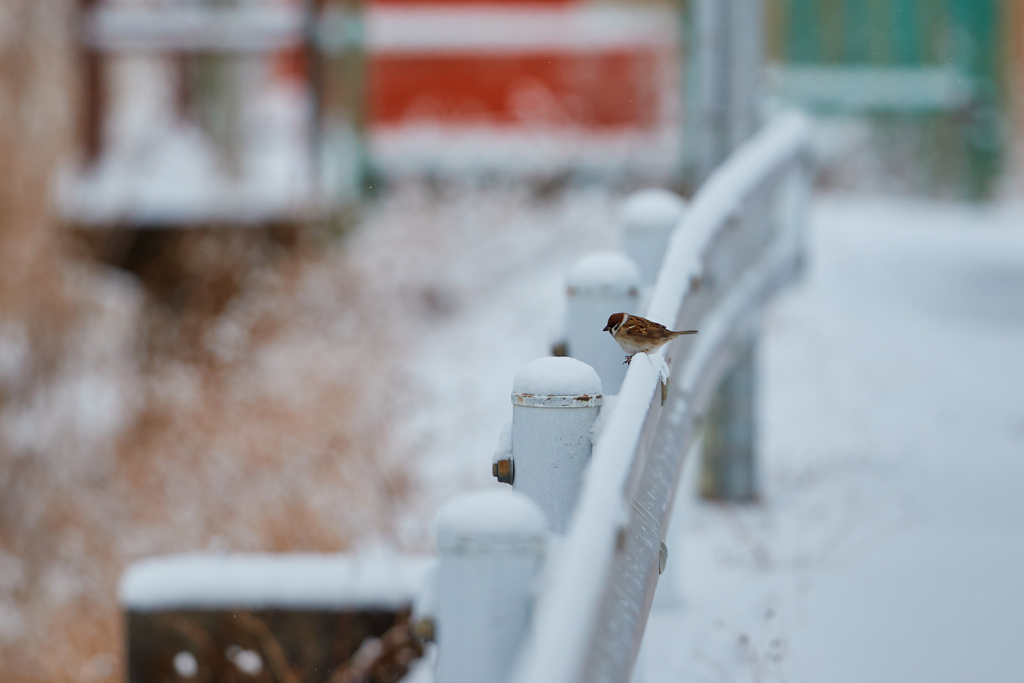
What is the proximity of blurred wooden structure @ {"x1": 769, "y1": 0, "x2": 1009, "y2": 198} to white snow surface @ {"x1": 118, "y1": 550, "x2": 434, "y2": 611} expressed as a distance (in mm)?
8622

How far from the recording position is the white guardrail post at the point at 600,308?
9.16ft

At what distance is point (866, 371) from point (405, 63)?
7233 mm

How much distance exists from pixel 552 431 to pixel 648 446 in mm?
258

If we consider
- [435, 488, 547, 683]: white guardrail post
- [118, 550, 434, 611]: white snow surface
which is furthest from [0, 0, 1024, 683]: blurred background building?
[435, 488, 547, 683]: white guardrail post

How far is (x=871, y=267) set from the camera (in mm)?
9445

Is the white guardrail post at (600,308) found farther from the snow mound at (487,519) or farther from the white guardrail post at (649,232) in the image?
the snow mound at (487,519)

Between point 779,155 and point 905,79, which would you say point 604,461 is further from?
point 905,79

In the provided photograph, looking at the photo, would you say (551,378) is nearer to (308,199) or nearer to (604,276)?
(604,276)

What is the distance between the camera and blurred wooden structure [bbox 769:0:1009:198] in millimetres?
11789

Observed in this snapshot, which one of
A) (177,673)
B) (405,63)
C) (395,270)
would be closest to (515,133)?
(405,63)

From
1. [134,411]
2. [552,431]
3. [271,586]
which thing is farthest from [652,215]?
[134,411]

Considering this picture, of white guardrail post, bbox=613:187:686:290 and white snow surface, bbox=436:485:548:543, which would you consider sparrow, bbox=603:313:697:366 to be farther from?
white guardrail post, bbox=613:187:686:290

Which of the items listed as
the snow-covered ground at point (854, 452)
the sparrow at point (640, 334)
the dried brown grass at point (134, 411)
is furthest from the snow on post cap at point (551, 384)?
the dried brown grass at point (134, 411)

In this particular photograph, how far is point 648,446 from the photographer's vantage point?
217 cm
